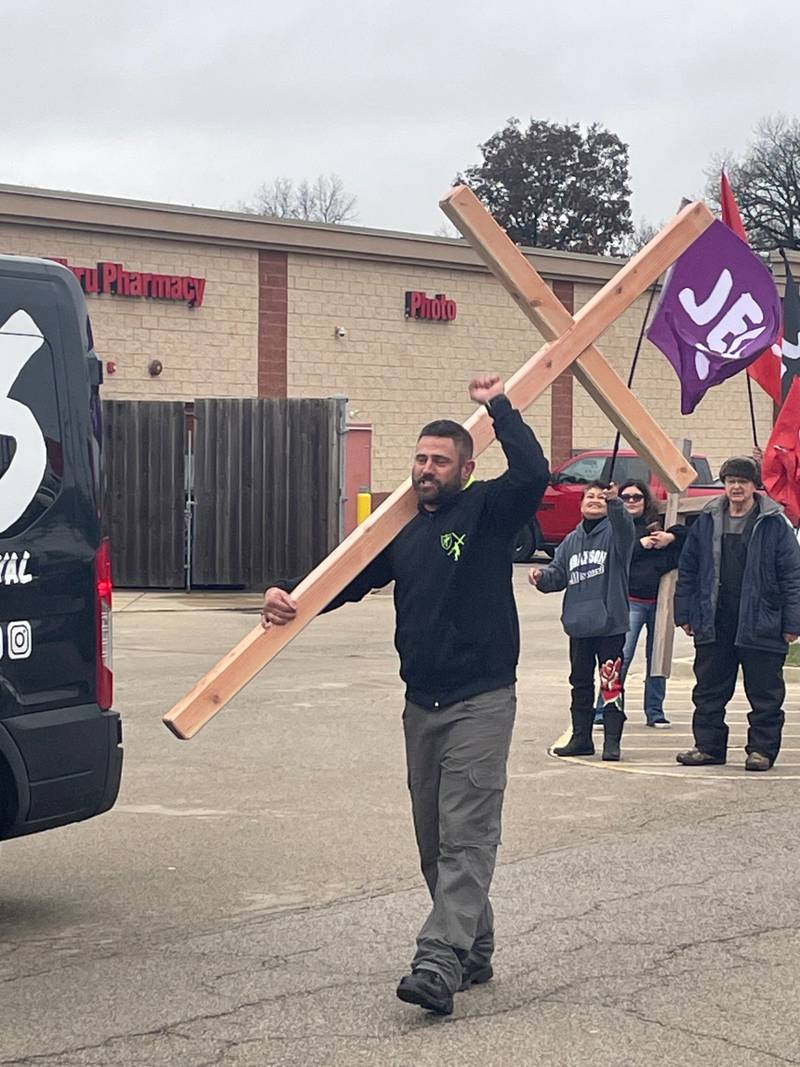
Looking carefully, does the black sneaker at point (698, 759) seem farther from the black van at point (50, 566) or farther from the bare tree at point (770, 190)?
the bare tree at point (770, 190)

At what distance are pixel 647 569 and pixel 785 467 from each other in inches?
60.9

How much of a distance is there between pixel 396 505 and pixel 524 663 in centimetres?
1003

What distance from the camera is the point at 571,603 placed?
34.2 feet

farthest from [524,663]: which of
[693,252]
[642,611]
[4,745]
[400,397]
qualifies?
[400,397]

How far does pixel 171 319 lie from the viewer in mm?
29031

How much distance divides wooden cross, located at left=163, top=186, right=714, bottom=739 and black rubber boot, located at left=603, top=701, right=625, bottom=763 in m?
3.88

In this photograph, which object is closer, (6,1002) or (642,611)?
(6,1002)

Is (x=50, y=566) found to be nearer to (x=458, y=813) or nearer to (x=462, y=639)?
(x=462, y=639)

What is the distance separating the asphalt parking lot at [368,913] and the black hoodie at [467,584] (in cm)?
106

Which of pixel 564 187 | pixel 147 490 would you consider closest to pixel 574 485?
pixel 147 490

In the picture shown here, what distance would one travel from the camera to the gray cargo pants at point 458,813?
5.39 metres

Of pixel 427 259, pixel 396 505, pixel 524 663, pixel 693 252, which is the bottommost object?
pixel 524 663

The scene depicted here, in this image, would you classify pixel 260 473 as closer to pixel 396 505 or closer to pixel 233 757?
pixel 233 757

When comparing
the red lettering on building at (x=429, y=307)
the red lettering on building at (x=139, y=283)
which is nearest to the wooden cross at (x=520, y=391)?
the red lettering on building at (x=139, y=283)
